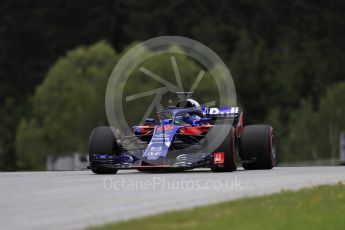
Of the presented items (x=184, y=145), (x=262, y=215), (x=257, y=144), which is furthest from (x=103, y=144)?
(x=262, y=215)

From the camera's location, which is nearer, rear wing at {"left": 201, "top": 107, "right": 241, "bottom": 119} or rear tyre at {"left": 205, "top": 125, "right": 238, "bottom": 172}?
rear tyre at {"left": 205, "top": 125, "right": 238, "bottom": 172}

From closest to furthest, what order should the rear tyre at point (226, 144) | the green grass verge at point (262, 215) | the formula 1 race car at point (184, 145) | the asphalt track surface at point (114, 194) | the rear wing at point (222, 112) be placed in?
the green grass verge at point (262, 215) < the asphalt track surface at point (114, 194) < the rear tyre at point (226, 144) < the formula 1 race car at point (184, 145) < the rear wing at point (222, 112)

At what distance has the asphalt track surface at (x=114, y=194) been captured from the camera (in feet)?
46.9

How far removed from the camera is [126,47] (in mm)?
88438

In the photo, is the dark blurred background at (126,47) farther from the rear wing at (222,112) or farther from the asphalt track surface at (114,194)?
the asphalt track surface at (114,194)

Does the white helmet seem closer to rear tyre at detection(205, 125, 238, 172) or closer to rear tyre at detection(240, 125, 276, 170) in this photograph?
rear tyre at detection(240, 125, 276, 170)

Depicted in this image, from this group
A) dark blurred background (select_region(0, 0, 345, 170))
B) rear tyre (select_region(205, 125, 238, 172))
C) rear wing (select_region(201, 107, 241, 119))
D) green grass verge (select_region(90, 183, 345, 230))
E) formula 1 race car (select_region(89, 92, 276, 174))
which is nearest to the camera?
green grass verge (select_region(90, 183, 345, 230))

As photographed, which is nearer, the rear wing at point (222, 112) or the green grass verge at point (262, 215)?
the green grass verge at point (262, 215)

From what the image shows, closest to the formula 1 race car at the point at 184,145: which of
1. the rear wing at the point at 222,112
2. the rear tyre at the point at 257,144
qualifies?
the rear tyre at the point at 257,144

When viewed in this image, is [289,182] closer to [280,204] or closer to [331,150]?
[280,204]

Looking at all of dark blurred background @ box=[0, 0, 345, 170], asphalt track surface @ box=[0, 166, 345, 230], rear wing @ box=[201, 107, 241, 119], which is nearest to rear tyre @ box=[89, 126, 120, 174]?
asphalt track surface @ box=[0, 166, 345, 230]

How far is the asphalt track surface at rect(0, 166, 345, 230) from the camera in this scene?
14281 mm

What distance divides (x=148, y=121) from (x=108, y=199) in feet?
29.3

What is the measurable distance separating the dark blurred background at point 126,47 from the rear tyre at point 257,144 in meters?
53.1
